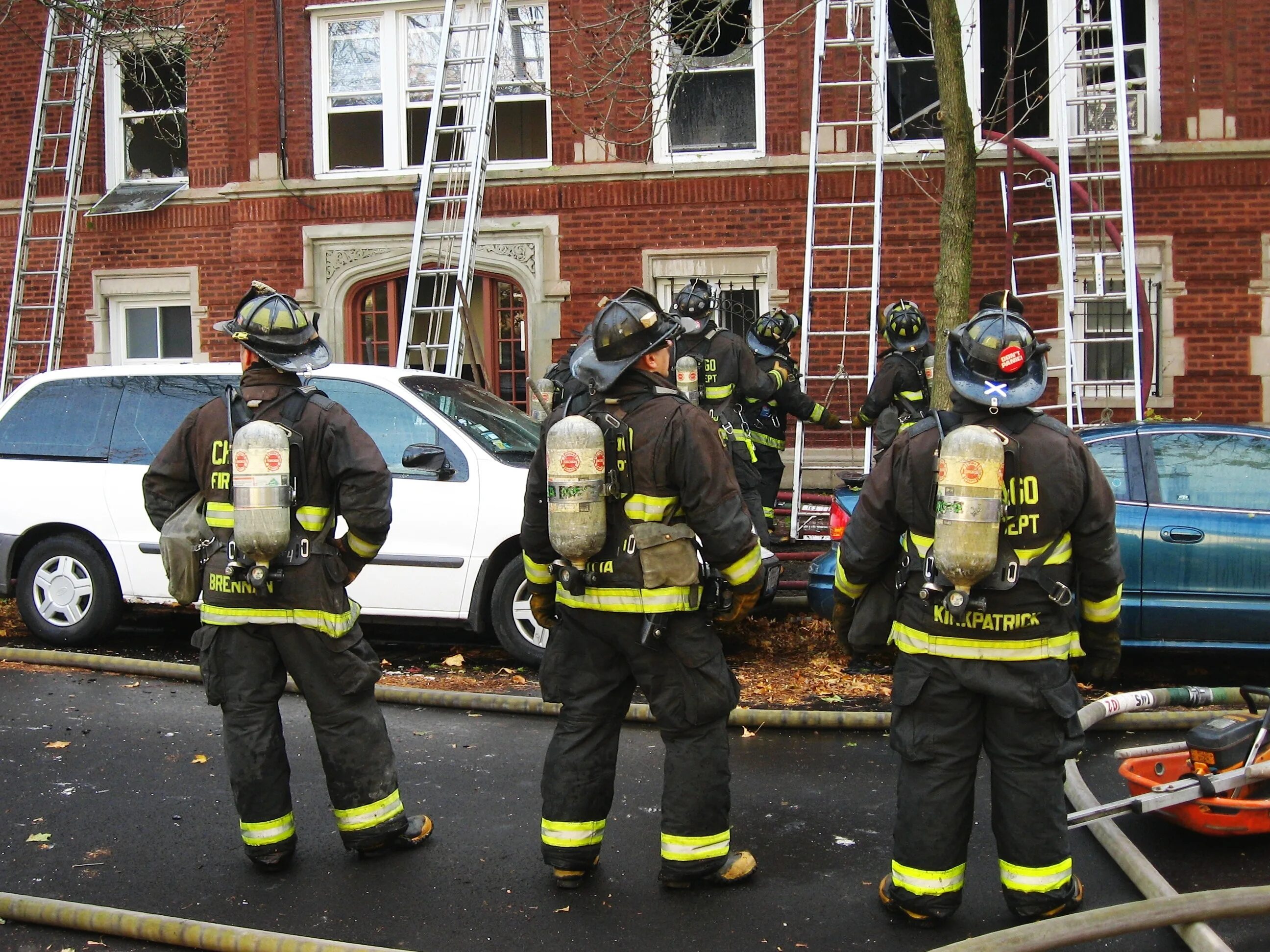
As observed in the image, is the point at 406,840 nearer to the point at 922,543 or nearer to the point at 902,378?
the point at 922,543

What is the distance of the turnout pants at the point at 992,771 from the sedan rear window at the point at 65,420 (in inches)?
225

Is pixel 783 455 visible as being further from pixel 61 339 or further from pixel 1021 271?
pixel 61 339

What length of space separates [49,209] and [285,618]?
1170cm

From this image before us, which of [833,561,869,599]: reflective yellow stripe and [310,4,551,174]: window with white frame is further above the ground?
[310,4,551,174]: window with white frame

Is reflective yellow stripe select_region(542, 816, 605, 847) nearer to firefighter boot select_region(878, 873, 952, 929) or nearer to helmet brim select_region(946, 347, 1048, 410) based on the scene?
firefighter boot select_region(878, 873, 952, 929)

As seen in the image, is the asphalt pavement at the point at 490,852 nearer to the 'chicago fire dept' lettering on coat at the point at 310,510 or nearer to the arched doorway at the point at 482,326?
the 'chicago fire dept' lettering on coat at the point at 310,510

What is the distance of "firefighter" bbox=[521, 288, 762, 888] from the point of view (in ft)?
13.2

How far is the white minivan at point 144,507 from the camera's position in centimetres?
710

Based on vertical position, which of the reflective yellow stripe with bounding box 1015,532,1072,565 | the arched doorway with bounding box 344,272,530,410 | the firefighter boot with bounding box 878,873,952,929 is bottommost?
the firefighter boot with bounding box 878,873,952,929

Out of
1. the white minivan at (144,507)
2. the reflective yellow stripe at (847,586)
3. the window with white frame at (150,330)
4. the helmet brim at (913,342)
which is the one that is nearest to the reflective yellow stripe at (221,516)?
the reflective yellow stripe at (847,586)

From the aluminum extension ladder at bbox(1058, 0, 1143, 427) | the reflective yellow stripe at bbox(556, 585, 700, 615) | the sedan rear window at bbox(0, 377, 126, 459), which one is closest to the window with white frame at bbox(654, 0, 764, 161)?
the aluminum extension ladder at bbox(1058, 0, 1143, 427)

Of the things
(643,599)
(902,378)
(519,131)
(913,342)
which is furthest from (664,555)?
(519,131)

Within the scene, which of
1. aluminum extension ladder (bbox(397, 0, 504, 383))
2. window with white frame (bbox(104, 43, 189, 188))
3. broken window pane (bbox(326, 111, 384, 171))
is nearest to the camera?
aluminum extension ladder (bbox(397, 0, 504, 383))

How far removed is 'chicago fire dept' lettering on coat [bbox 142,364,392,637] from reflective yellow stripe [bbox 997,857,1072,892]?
2.21 meters
